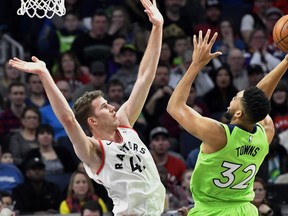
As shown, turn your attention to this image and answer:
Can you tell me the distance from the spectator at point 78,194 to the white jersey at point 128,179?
12.6 ft

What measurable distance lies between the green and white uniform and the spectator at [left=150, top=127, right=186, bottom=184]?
4.64 meters

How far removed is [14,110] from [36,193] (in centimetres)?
205

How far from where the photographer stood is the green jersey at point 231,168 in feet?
27.1

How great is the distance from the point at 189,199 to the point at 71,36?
172 inches

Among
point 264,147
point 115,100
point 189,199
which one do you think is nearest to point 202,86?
point 115,100

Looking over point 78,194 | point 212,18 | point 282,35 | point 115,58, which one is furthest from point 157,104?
point 282,35

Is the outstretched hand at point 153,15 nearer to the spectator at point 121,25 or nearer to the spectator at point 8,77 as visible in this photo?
the spectator at point 8,77

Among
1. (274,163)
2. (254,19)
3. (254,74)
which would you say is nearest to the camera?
(274,163)

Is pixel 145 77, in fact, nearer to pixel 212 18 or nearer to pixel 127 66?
pixel 127 66

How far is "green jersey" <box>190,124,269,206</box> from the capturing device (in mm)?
8258

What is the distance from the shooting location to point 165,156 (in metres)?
13.3

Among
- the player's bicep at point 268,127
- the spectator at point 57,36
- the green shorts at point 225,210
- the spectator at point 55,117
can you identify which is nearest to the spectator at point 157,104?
the spectator at point 55,117

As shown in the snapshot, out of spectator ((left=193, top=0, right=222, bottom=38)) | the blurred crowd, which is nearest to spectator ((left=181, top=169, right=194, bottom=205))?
the blurred crowd

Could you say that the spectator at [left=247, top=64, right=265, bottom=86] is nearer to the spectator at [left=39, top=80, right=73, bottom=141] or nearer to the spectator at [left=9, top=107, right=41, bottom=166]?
the spectator at [left=39, top=80, right=73, bottom=141]
